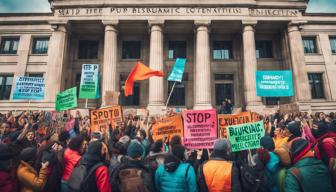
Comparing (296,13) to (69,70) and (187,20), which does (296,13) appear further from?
(69,70)

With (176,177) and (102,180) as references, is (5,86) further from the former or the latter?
(176,177)

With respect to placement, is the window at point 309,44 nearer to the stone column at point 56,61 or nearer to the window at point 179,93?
the window at point 179,93

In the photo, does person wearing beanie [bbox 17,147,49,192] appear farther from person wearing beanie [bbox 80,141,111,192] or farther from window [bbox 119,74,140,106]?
window [bbox 119,74,140,106]

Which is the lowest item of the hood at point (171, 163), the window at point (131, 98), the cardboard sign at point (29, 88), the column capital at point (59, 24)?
the hood at point (171, 163)

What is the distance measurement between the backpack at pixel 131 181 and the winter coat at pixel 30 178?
4.40ft

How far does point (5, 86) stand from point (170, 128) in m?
25.8

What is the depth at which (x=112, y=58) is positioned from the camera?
910 inches

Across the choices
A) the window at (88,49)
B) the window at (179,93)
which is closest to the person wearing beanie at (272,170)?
the window at (179,93)

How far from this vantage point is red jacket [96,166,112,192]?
3557 millimetres

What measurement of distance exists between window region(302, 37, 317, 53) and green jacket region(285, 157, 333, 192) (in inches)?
1115

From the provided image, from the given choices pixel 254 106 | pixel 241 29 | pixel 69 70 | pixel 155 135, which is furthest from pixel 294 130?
pixel 69 70

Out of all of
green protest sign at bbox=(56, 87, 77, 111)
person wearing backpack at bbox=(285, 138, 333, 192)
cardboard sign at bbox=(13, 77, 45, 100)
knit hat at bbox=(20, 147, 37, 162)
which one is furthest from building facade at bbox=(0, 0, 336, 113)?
person wearing backpack at bbox=(285, 138, 333, 192)

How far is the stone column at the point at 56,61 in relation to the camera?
2239 cm

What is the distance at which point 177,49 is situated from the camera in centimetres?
2758
